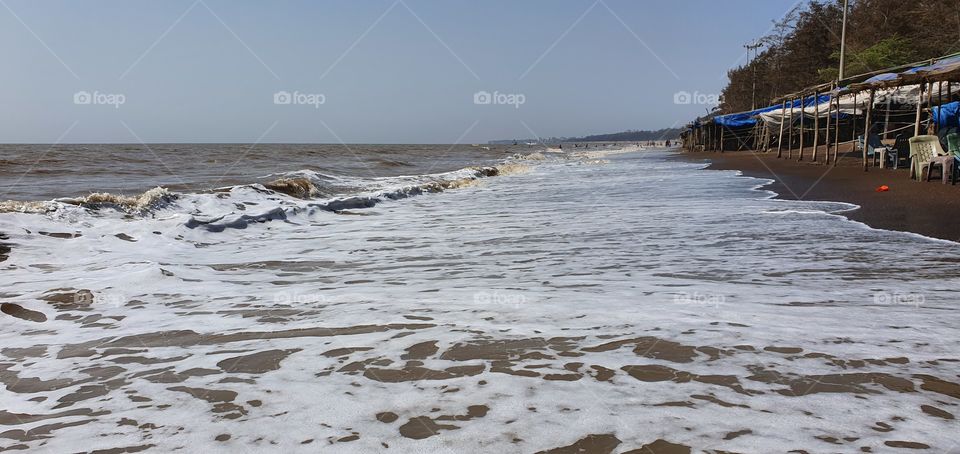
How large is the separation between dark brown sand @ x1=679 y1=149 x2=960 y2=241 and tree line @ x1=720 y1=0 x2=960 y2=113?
2038 centimetres

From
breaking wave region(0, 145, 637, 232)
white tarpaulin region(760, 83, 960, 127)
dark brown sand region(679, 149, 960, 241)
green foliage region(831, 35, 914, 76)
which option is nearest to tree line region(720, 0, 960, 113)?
green foliage region(831, 35, 914, 76)

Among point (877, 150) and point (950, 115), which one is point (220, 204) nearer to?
point (877, 150)

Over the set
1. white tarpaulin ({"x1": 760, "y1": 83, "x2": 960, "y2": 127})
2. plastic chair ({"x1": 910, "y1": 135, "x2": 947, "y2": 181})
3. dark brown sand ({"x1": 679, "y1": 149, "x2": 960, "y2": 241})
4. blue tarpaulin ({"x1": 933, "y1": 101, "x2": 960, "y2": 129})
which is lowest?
dark brown sand ({"x1": 679, "y1": 149, "x2": 960, "y2": 241})

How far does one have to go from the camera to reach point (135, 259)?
20.7 ft

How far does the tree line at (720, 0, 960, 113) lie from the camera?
31891mm

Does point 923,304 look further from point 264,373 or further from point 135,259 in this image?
point 135,259

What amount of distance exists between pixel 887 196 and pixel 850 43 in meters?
40.8

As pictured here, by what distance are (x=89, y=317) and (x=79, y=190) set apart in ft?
46.0

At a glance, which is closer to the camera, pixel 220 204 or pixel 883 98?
pixel 220 204

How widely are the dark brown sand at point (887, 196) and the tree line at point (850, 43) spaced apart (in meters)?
20.4

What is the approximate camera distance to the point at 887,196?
33.3ft

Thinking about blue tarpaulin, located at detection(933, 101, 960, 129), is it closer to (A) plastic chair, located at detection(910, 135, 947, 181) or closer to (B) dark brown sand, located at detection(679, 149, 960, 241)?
(B) dark brown sand, located at detection(679, 149, 960, 241)

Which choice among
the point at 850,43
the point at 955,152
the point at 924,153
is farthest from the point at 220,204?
the point at 850,43

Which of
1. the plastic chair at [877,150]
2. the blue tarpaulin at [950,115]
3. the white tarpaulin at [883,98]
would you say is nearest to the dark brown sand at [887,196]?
the plastic chair at [877,150]
